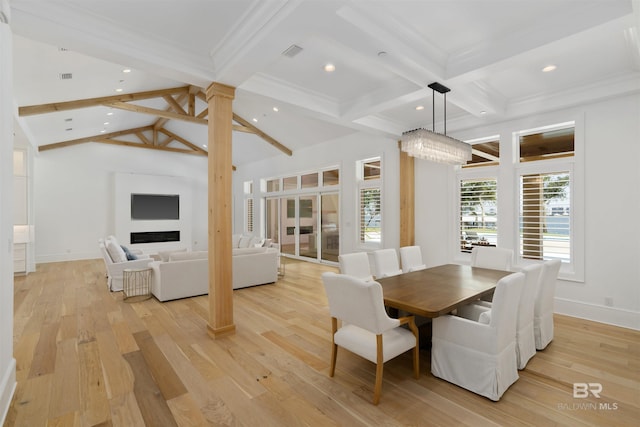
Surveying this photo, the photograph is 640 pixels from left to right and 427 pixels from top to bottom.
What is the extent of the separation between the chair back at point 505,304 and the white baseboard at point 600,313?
2.68 metres

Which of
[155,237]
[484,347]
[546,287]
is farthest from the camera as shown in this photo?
[155,237]

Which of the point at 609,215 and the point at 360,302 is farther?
the point at 609,215

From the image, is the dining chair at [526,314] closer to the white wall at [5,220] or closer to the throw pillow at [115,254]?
the white wall at [5,220]

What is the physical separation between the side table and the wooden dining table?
4.11 metres

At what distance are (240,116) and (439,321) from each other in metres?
7.17

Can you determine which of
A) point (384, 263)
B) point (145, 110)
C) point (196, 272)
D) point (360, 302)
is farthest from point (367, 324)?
point (145, 110)

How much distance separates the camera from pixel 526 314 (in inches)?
105

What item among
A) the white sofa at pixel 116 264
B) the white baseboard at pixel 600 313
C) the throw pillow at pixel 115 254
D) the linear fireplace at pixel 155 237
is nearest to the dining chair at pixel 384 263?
the white baseboard at pixel 600 313

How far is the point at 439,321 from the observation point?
8.05ft

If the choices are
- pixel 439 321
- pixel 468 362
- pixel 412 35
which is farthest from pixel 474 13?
pixel 468 362

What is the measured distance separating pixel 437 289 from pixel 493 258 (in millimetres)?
1851

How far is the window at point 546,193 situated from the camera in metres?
4.15

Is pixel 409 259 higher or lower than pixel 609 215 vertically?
lower

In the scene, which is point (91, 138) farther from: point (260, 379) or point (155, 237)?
point (260, 379)
